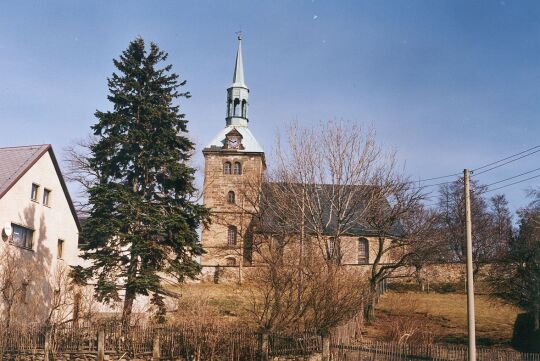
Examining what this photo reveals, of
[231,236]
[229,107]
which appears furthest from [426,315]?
[229,107]

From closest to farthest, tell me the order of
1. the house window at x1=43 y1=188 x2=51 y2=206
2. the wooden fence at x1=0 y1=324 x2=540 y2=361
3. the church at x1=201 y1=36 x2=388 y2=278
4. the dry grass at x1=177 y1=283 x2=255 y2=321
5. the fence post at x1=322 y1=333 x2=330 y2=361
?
the fence post at x1=322 y1=333 x2=330 y2=361, the wooden fence at x1=0 y1=324 x2=540 y2=361, the dry grass at x1=177 y1=283 x2=255 y2=321, the house window at x1=43 y1=188 x2=51 y2=206, the church at x1=201 y1=36 x2=388 y2=278

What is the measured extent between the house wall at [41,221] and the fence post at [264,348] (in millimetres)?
12163

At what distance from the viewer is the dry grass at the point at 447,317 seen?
102 ft

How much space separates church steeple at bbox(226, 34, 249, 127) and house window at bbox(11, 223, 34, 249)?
31156 millimetres

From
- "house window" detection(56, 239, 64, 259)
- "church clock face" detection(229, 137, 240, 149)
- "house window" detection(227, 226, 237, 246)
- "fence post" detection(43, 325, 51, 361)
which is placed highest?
"church clock face" detection(229, 137, 240, 149)

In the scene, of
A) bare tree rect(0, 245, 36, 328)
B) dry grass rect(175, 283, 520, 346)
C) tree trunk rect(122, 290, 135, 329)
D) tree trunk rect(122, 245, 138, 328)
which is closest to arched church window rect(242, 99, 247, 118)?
dry grass rect(175, 283, 520, 346)

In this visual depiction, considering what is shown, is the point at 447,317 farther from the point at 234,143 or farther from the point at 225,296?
the point at 234,143

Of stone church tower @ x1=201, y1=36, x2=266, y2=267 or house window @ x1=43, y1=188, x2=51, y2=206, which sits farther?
stone church tower @ x1=201, y1=36, x2=266, y2=267

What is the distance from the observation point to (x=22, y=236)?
2759 cm

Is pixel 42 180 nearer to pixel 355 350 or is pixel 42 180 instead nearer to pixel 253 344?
pixel 253 344

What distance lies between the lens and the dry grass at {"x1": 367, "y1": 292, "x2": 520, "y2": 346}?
31125 mm

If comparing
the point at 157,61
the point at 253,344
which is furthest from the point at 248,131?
the point at 253,344

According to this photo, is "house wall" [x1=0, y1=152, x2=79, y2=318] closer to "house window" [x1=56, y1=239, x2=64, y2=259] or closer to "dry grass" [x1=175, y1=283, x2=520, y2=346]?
"house window" [x1=56, y1=239, x2=64, y2=259]

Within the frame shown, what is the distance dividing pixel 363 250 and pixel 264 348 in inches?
1454
